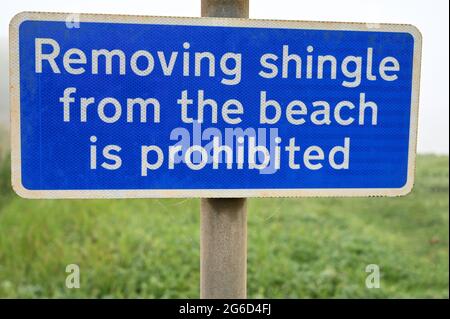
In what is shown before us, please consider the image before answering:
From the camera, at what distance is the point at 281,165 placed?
3.60ft

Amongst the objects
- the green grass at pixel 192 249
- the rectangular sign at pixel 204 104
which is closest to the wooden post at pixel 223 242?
the rectangular sign at pixel 204 104

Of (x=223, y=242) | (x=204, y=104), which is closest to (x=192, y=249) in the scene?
(x=223, y=242)

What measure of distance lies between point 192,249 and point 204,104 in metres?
2.63

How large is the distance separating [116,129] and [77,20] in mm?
249

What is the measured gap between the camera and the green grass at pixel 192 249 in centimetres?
315

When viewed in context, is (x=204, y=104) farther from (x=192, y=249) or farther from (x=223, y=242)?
(x=192, y=249)

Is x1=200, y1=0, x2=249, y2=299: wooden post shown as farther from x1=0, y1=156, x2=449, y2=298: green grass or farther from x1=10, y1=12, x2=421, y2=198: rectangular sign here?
x1=0, y1=156, x2=449, y2=298: green grass

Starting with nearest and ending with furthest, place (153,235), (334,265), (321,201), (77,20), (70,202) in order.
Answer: (77,20)
(334,265)
(153,235)
(70,202)
(321,201)

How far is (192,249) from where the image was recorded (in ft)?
11.7

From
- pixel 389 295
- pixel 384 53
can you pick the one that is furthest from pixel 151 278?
pixel 384 53

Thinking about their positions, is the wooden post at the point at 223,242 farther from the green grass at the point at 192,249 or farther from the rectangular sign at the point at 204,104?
the green grass at the point at 192,249

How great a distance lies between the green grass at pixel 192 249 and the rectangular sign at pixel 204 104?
83.8 inches

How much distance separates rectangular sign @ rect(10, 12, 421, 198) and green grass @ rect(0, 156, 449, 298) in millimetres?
2128

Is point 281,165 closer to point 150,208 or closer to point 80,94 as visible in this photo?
point 80,94
